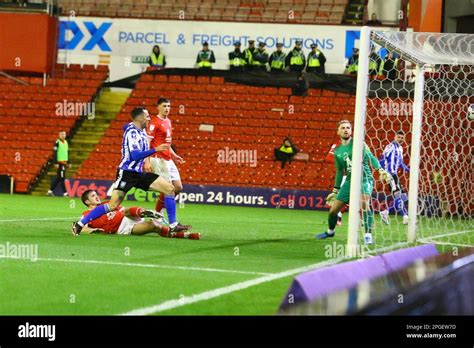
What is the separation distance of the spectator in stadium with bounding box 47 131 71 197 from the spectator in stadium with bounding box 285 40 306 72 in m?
8.19

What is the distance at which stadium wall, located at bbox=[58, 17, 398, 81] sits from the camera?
32188mm

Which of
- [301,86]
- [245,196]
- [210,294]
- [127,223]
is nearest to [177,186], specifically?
[127,223]

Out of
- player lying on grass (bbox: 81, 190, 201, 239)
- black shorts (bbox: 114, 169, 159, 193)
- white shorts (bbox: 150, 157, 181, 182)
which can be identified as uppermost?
white shorts (bbox: 150, 157, 181, 182)

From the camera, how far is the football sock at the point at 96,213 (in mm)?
13102

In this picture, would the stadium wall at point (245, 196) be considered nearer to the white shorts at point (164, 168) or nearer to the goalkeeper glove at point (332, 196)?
the goalkeeper glove at point (332, 196)

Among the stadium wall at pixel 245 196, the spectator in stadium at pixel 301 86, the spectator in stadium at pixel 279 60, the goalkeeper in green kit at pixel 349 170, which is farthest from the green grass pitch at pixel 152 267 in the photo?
the spectator in stadium at pixel 279 60

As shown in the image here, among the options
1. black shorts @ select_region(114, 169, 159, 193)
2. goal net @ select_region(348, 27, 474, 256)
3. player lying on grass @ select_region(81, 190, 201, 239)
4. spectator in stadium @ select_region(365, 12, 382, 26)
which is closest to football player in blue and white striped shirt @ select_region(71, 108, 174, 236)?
black shorts @ select_region(114, 169, 159, 193)

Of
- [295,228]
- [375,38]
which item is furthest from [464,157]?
[375,38]

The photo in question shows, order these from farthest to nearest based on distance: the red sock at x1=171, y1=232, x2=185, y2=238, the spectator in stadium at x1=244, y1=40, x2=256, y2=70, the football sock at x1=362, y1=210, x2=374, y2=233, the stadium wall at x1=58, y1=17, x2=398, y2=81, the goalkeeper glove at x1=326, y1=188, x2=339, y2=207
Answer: the stadium wall at x1=58, y1=17, x2=398, y2=81, the spectator in stadium at x1=244, y1=40, x2=256, y2=70, the goalkeeper glove at x1=326, y1=188, x2=339, y2=207, the red sock at x1=171, y1=232, x2=185, y2=238, the football sock at x1=362, y1=210, x2=374, y2=233

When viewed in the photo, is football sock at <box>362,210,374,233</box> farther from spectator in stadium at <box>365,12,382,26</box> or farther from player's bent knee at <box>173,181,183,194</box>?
spectator in stadium at <box>365,12,382,26</box>

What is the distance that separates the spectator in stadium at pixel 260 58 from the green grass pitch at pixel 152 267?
47.8ft

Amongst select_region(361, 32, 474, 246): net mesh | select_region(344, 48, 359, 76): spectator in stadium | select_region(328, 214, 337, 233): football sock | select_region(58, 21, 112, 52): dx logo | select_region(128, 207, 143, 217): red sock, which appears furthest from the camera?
select_region(58, 21, 112, 52): dx logo

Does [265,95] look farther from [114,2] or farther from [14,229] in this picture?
[14,229]
